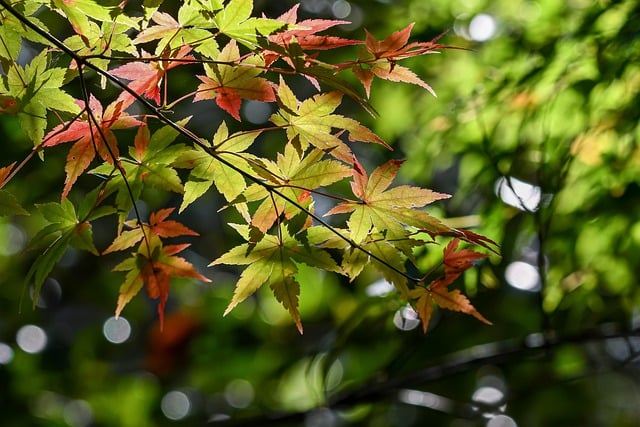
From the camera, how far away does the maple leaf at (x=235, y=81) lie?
0.58 m

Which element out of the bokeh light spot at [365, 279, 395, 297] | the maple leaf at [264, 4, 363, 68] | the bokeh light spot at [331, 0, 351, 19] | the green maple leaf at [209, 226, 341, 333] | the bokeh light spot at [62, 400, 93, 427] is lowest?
the green maple leaf at [209, 226, 341, 333]

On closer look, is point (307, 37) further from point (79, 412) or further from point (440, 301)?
point (79, 412)

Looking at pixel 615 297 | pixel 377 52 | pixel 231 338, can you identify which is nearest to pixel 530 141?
pixel 615 297

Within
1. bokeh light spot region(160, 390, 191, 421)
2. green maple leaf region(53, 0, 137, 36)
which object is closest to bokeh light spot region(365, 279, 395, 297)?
green maple leaf region(53, 0, 137, 36)

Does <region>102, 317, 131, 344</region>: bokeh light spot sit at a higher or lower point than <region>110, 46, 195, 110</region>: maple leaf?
higher

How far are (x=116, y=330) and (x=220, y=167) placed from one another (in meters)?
1.60

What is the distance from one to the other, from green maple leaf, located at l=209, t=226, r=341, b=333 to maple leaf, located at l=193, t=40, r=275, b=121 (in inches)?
4.4

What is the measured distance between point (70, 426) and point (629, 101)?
1.27 meters

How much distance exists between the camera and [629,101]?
1097mm

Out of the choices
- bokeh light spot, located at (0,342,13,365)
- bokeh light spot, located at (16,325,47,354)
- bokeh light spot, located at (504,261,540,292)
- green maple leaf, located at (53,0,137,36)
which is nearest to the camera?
green maple leaf, located at (53,0,137,36)

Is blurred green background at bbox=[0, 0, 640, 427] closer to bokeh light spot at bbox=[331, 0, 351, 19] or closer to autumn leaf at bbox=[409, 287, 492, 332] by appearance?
bokeh light spot at bbox=[331, 0, 351, 19]

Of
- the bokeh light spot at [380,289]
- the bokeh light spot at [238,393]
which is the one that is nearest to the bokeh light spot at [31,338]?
the bokeh light spot at [238,393]

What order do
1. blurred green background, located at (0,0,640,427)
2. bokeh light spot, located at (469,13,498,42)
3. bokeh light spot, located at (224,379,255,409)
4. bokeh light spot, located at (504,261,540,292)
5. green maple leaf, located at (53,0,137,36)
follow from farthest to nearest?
bokeh light spot, located at (224,379,255,409)
bokeh light spot, located at (504,261,540,292)
bokeh light spot, located at (469,13,498,42)
blurred green background, located at (0,0,640,427)
green maple leaf, located at (53,0,137,36)

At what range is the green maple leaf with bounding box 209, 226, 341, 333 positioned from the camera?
1.96 ft
